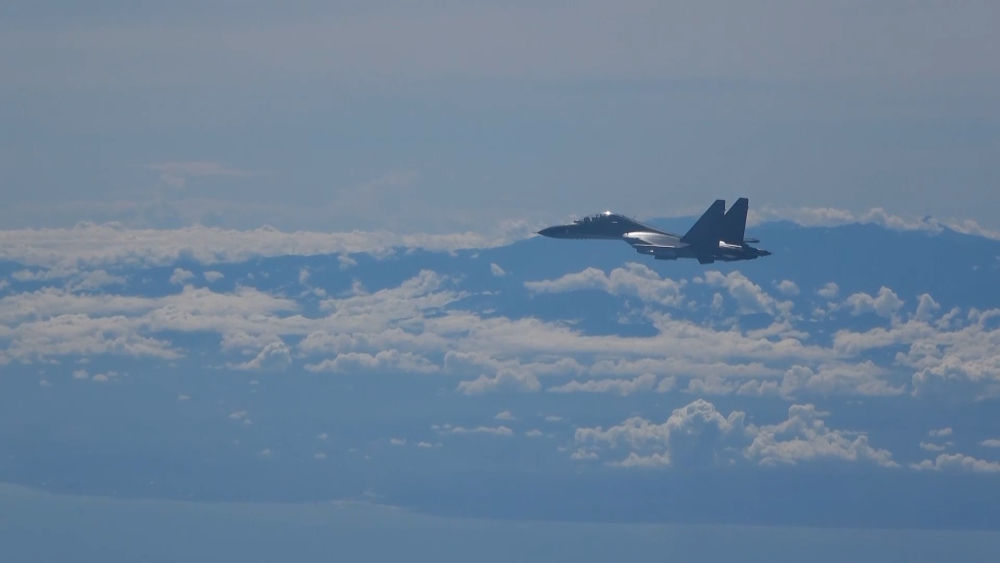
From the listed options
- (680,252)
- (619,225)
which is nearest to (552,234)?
(619,225)

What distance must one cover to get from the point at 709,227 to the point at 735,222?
282cm

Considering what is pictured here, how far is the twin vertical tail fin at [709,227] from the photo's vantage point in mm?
128875

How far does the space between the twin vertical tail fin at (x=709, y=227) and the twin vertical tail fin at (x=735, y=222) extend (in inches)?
24.2

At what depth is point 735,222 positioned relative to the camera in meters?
130

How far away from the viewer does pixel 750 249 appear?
420 ft

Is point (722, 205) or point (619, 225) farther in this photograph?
point (619, 225)

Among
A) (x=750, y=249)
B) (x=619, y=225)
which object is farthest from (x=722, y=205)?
(x=619, y=225)

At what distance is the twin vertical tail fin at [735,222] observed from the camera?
129625 millimetres

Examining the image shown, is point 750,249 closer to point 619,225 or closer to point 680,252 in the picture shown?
point 680,252

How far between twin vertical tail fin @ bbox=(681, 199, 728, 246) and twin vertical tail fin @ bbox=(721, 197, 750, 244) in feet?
2.02

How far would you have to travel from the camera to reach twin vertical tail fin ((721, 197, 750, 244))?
130 metres

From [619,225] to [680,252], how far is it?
15900mm

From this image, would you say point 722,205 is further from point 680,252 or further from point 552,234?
point 552,234

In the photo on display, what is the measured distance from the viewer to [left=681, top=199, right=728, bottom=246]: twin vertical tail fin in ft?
423
